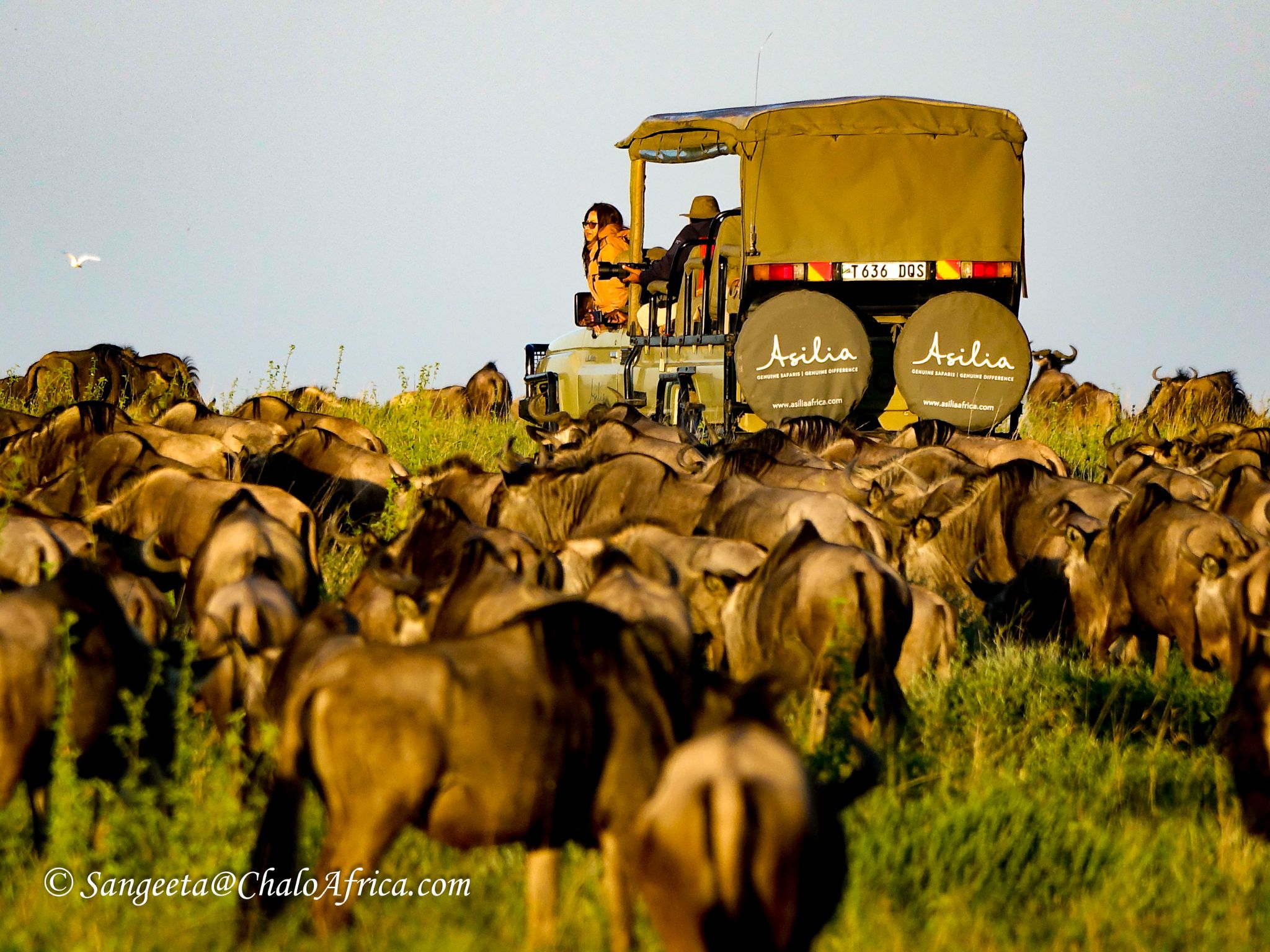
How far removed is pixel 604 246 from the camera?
19.3m

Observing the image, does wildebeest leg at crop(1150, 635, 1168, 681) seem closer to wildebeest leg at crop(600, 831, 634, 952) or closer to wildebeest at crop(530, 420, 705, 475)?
wildebeest at crop(530, 420, 705, 475)

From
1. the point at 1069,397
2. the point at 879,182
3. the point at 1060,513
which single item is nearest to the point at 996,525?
the point at 1060,513

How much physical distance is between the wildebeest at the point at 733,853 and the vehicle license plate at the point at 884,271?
32.3 ft

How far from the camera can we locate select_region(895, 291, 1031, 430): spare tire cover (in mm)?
12195

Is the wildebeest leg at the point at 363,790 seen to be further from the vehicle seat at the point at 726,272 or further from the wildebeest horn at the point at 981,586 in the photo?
the vehicle seat at the point at 726,272

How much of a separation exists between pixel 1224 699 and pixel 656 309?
876 centimetres

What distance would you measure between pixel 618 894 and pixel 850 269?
9.43 metres

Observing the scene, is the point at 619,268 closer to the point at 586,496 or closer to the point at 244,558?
the point at 586,496

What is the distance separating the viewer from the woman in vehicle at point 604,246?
18.5 metres

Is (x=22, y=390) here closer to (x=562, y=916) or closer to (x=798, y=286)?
(x=798, y=286)

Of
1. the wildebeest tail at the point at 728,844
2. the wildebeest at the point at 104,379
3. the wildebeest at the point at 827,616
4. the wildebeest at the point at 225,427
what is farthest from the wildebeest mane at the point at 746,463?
the wildebeest at the point at 104,379

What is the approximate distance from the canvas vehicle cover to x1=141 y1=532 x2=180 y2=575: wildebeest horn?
20.9 feet

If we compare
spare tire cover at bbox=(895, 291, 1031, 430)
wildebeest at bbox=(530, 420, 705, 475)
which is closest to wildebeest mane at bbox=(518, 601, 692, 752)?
wildebeest at bbox=(530, 420, 705, 475)

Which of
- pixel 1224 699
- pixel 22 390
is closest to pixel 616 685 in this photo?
pixel 1224 699
